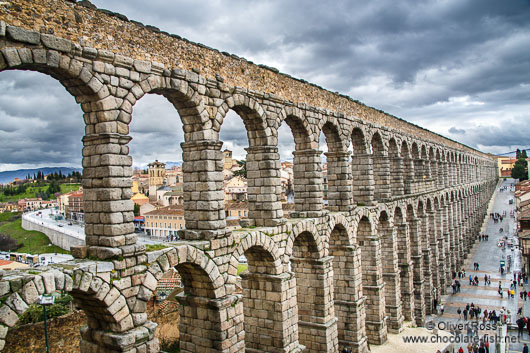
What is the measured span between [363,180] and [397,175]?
5911 mm

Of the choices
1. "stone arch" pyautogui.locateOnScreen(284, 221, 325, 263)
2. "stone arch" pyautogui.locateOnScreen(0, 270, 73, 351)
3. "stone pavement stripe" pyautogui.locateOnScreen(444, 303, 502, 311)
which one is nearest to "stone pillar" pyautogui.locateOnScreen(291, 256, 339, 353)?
"stone arch" pyautogui.locateOnScreen(284, 221, 325, 263)

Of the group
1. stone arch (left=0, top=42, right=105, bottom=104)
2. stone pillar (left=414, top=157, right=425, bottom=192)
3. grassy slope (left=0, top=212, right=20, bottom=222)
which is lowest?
grassy slope (left=0, top=212, right=20, bottom=222)

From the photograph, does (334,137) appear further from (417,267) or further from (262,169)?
(417,267)

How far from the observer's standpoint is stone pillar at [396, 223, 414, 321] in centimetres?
2488

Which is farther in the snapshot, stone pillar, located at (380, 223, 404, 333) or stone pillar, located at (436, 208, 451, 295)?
stone pillar, located at (436, 208, 451, 295)

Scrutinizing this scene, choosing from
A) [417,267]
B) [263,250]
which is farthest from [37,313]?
[417,267]

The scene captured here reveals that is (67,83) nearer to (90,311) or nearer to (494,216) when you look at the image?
(90,311)

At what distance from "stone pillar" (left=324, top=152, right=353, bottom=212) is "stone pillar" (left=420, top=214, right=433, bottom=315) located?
1298 cm

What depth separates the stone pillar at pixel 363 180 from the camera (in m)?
20.2

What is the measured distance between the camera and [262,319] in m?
13.7

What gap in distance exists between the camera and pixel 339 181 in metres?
18.1

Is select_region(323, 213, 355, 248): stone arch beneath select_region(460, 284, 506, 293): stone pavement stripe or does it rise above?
above

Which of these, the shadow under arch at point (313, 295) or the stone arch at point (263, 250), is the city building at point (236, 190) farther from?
the stone arch at point (263, 250)

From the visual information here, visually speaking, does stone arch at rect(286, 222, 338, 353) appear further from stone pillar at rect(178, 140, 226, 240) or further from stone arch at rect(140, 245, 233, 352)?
stone pillar at rect(178, 140, 226, 240)
